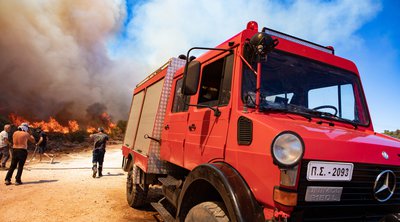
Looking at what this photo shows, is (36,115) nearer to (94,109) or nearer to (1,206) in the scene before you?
(94,109)

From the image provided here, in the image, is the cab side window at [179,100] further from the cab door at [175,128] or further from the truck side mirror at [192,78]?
the truck side mirror at [192,78]

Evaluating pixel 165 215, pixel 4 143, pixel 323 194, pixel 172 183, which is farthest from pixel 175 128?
pixel 4 143

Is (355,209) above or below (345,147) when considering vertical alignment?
below

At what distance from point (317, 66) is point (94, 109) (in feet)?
128

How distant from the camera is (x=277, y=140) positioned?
6.19 feet

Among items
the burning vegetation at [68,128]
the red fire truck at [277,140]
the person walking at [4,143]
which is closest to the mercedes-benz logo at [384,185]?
the red fire truck at [277,140]

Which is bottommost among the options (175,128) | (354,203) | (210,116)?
(354,203)

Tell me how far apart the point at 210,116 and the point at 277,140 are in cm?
129

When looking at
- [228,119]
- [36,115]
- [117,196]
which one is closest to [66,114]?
[36,115]

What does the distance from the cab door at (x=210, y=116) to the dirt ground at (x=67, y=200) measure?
9.45 ft

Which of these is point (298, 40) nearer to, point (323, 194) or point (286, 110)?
point (286, 110)

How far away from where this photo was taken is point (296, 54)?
10.0 ft

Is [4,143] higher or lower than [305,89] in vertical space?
lower

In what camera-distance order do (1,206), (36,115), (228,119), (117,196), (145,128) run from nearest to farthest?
(228,119) → (145,128) → (1,206) → (117,196) → (36,115)
